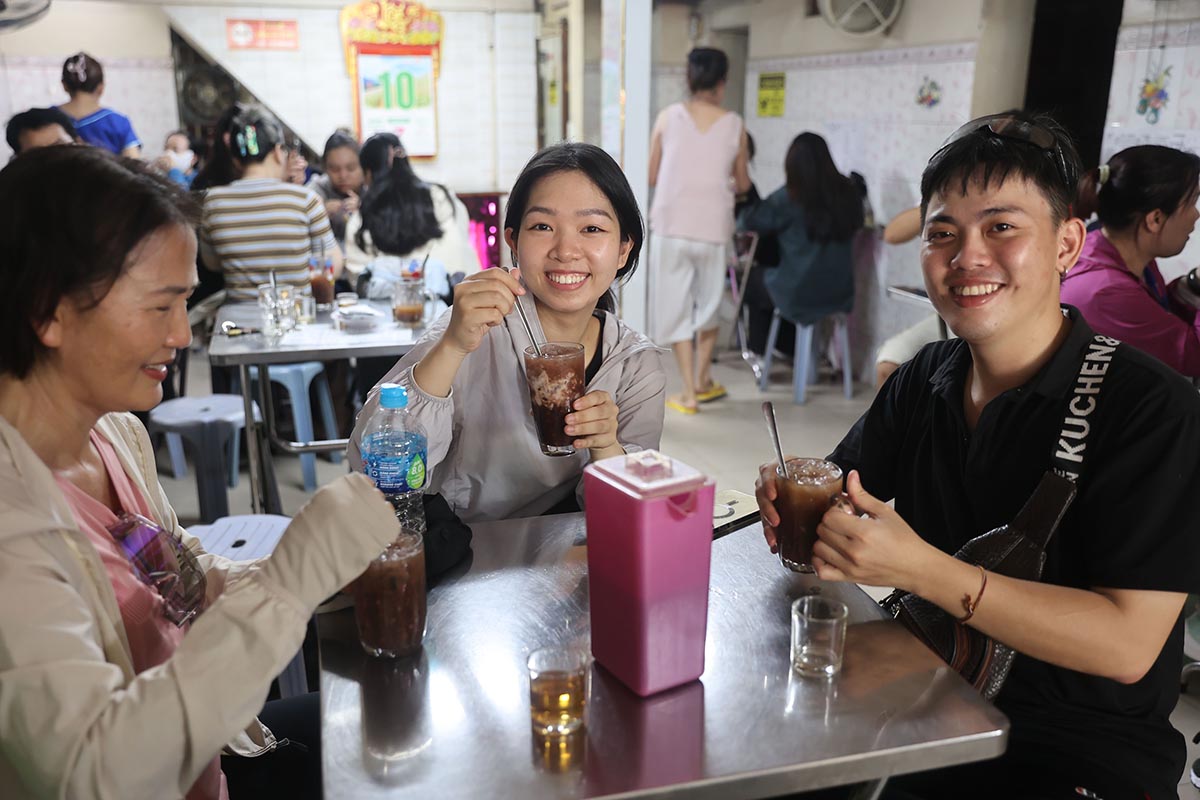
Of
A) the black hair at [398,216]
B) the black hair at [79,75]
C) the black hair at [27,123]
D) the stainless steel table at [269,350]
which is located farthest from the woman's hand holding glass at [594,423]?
the black hair at [79,75]

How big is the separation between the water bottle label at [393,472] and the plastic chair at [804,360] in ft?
14.1

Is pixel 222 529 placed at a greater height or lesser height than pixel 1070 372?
lesser

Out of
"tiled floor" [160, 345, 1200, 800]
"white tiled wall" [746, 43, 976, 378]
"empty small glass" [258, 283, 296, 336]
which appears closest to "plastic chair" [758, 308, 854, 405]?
"tiled floor" [160, 345, 1200, 800]

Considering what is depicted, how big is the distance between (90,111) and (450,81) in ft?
13.0

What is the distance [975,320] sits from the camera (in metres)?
1.50

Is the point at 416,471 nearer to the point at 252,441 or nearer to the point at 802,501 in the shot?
the point at 802,501

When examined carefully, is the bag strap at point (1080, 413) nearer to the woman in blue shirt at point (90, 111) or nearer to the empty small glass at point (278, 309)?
the empty small glass at point (278, 309)

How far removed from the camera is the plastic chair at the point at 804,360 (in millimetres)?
5676

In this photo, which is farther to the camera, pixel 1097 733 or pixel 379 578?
pixel 1097 733

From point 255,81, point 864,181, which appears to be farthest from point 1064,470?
point 255,81

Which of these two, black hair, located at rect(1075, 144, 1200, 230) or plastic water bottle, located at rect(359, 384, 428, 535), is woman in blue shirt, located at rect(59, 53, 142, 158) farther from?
black hair, located at rect(1075, 144, 1200, 230)

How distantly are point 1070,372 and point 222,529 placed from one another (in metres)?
2.22

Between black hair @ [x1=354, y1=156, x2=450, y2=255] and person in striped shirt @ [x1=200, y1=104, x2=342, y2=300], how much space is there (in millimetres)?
294

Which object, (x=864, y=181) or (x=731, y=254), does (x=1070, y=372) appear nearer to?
(x=864, y=181)
